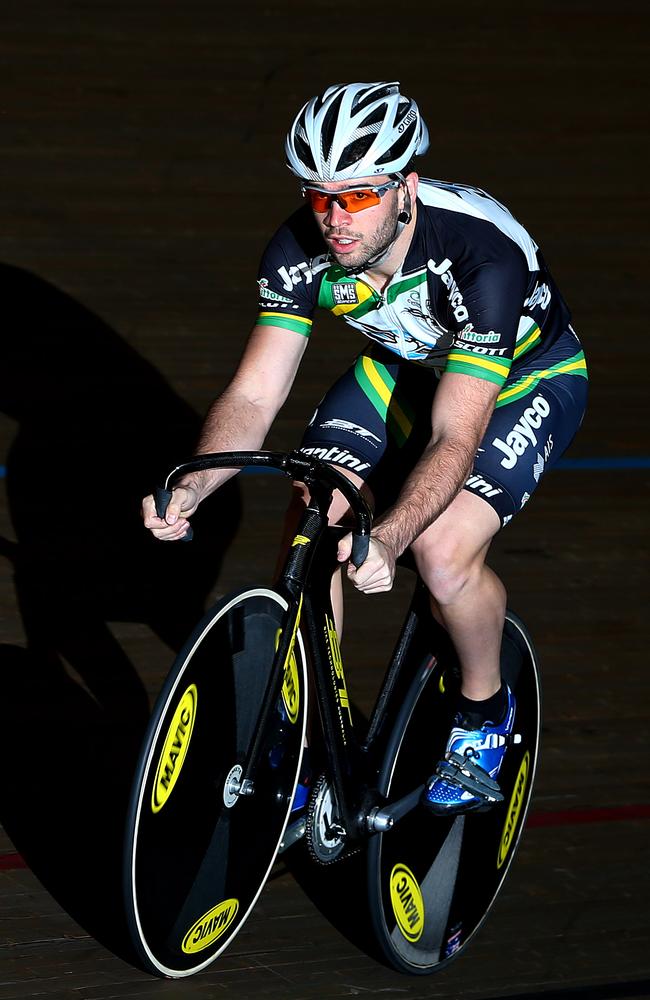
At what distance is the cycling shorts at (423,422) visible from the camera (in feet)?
9.82

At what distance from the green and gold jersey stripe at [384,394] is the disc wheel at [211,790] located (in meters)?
0.59

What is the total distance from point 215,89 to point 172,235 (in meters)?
1.37

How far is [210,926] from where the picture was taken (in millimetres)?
2799

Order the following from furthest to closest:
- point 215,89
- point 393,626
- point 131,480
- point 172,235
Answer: point 215,89, point 172,235, point 131,480, point 393,626

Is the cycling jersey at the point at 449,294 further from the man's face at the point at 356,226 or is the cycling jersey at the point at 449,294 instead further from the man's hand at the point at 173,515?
the man's hand at the point at 173,515

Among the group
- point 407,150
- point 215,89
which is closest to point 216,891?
point 407,150

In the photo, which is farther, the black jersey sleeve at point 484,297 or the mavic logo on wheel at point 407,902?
the mavic logo on wheel at point 407,902

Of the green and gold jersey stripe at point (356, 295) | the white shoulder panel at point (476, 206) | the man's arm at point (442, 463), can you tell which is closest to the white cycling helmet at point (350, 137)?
the white shoulder panel at point (476, 206)

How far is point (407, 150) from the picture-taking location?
2.81m

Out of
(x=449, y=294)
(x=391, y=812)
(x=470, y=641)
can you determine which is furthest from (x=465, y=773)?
(x=449, y=294)

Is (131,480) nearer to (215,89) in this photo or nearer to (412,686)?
(412,686)

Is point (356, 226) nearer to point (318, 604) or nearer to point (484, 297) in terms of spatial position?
point (484, 297)

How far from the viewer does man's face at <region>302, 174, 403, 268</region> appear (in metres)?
2.75

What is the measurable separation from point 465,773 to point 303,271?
103 centimetres
